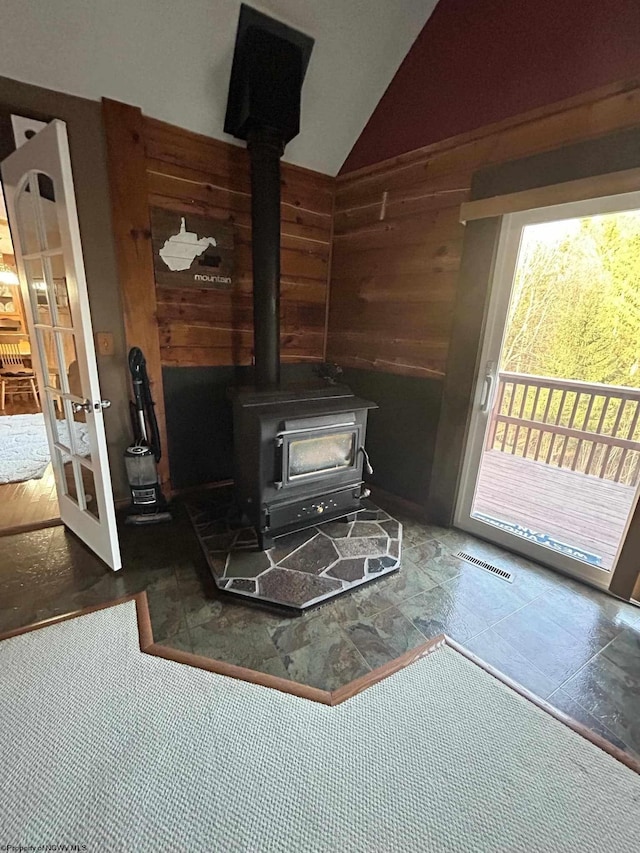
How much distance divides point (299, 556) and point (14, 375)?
5514 mm

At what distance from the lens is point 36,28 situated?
1783 millimetres

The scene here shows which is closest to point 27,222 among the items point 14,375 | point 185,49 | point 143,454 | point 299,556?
point 185,49

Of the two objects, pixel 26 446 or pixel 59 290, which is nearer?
pixel 59 290

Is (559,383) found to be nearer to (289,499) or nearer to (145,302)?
(289,499)

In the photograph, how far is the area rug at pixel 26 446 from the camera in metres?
2.27

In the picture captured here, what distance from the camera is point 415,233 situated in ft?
8.37

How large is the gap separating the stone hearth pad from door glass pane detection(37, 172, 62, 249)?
1772 millimetres

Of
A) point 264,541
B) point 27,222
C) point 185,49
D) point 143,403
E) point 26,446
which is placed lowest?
point 26,446

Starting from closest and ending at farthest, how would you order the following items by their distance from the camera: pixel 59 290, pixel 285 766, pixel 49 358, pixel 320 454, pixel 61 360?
pixel 285 766 → pixel 59 290 → pixel 61 360 → pixel 49 358 → pixel 320 454

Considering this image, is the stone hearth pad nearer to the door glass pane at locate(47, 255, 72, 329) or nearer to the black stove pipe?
the black stove pipe

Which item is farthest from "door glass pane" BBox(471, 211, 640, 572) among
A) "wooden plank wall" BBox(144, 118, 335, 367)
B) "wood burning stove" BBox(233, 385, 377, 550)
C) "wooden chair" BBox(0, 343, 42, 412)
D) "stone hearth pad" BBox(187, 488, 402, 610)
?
"wooden chair" BBox(0, 343, 42, 412)

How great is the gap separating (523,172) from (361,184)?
125cm

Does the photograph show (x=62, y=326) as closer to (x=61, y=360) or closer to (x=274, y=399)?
(x=61, y=360)

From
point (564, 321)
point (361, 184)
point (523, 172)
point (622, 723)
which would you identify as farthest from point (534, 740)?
point (361, 184)
